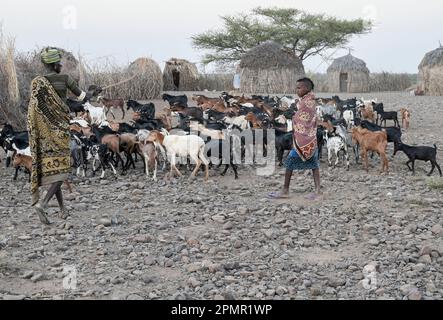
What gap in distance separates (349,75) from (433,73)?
18.3 feet

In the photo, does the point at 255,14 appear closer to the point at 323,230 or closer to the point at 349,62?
the point at 349,62

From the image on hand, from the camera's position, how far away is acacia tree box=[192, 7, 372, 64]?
1692 inches

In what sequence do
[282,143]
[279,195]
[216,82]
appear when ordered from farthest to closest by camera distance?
[216,82] → [282,143] → [279,195]

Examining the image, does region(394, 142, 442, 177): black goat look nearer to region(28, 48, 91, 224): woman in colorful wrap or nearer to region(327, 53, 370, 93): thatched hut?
region(28, 48, 91, 224): woman in colorful wrap

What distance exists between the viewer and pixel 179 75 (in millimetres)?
34562

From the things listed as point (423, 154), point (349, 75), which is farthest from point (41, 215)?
point (349, 75)

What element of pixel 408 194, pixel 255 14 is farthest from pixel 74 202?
pixel 255 14

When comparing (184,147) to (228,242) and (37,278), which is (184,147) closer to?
(228,242)

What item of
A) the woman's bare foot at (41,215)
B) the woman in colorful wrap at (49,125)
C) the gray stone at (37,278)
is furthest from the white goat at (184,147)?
the gray stone at (37,278)

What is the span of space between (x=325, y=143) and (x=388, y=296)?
6.94 m

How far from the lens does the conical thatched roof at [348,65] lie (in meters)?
36.5

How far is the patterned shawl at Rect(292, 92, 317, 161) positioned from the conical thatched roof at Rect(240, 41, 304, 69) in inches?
1002

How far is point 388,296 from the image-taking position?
513 centimetres

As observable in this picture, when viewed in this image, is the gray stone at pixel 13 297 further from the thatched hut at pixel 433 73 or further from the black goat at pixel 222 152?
the thatched hut at pixel 433 73
